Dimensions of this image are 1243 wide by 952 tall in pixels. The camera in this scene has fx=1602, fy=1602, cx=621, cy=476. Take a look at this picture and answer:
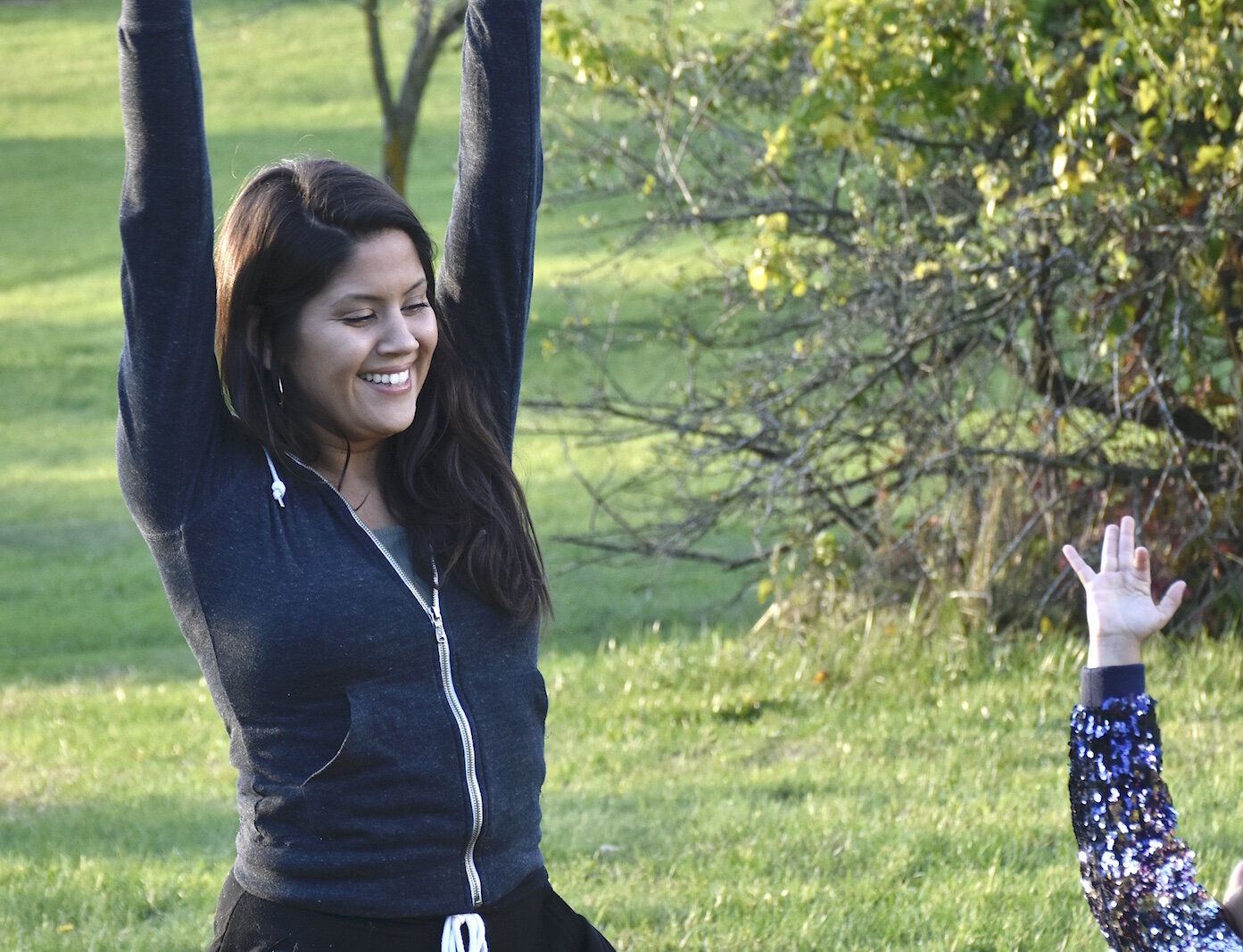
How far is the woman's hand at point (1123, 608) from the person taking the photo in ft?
7.23

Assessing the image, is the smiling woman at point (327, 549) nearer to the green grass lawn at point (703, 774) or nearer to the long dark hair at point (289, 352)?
the long dark hair at point (289, 352)

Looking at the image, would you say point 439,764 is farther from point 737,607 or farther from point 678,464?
point 737,607

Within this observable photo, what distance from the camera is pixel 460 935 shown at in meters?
2.07

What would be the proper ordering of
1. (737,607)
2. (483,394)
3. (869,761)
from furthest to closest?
(737,607), (869,761), (483,394)

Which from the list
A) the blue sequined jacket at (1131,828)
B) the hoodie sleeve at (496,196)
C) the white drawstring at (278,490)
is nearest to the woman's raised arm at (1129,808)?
the blue sequined jacket at (1131,828)

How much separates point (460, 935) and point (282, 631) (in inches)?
18.0

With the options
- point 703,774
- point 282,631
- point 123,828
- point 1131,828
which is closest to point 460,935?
point 282,631

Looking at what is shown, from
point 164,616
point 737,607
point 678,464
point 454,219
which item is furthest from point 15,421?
point 454,219

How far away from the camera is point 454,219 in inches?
96.9

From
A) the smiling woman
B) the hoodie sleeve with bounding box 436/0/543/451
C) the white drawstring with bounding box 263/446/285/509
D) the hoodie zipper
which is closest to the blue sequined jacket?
the smiling woman

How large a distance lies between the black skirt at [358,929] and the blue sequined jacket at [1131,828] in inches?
29.2

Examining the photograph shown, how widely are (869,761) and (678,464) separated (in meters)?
1.95

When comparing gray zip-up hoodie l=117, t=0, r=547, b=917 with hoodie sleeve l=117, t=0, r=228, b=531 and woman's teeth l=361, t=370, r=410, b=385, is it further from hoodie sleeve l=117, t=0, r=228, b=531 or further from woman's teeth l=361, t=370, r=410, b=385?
woman's teeth l=361, t=370, r=410, b=385

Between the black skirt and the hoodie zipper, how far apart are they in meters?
0.06
